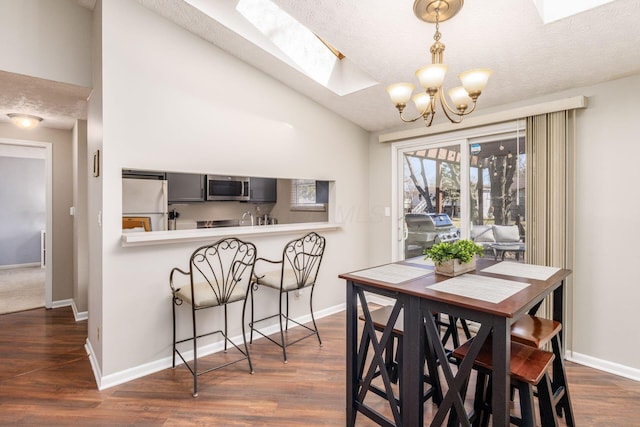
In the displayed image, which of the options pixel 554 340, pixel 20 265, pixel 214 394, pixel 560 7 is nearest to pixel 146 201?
pixel 214 394

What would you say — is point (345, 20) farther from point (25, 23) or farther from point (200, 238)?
point (25, 23)

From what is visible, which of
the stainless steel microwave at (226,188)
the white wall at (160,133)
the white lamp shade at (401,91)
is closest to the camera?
the white lamp shade at (401,91)

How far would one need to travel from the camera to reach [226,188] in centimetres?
440

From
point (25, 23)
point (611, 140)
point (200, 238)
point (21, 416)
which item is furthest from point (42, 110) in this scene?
point (611, 140)

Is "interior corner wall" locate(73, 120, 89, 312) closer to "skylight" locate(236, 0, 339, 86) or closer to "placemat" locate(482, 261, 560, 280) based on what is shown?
"skylight" locate(236, 0, 339, 86)

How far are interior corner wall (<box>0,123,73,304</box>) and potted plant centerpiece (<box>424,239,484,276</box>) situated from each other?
4.36 metres

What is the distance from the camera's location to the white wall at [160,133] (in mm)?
2297

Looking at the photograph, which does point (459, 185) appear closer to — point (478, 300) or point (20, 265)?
point (478, 300)

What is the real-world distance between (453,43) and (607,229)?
1.86 metres

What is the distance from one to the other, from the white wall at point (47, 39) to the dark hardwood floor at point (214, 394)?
229 centimetres

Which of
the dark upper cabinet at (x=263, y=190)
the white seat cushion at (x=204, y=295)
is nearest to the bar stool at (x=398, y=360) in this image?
the white seat cushion at (x=204, y=295)

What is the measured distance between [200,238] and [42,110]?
2.31 m

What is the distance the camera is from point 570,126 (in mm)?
2617

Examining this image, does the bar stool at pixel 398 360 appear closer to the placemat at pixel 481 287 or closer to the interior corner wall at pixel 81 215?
the placemat at pixel 481 287
